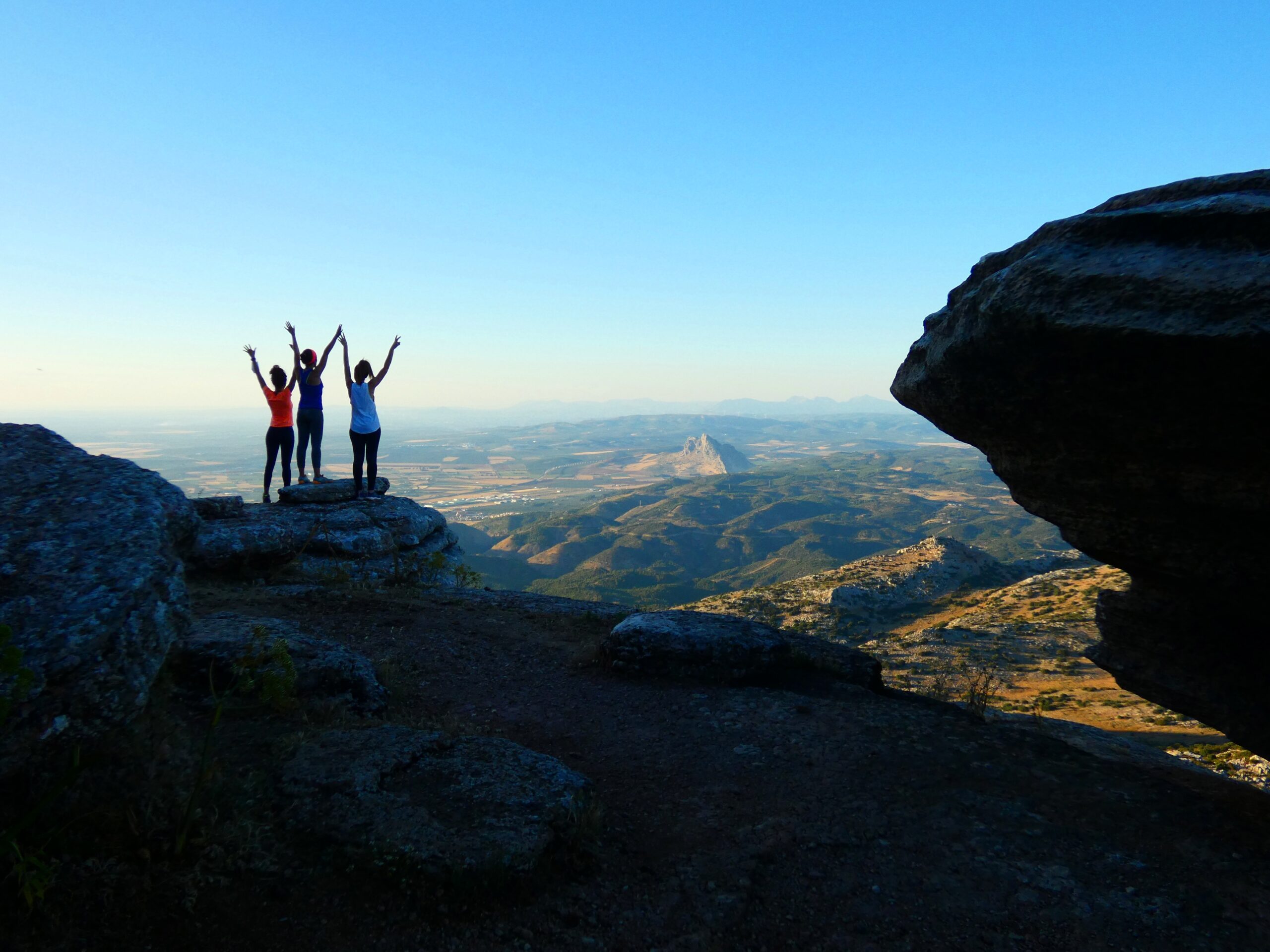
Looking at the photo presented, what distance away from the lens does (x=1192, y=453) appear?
7301 mm

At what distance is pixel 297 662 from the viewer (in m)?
9.14

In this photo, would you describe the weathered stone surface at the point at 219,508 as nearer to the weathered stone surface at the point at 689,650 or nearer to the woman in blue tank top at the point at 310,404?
the woman in blue tank top at the point at 310,404

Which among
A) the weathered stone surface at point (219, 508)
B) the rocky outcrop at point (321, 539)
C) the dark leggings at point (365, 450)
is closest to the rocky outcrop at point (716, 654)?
the rocky outcrop at point (321, 539)

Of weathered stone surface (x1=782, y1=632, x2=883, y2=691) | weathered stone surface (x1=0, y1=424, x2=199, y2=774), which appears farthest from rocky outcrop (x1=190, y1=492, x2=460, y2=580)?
weathered stone surface (x1=782, y1=632, x2=883, y2=691)

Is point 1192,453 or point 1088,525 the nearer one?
point 1192,453

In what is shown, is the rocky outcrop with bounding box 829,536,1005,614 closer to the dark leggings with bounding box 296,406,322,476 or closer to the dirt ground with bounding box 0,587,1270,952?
the dark leggings with bounding box 296,406,322,476

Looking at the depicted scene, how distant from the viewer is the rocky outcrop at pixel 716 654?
11.9 meters

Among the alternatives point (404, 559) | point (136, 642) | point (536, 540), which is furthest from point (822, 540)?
point (136, 642)

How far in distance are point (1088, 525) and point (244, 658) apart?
10665 mm

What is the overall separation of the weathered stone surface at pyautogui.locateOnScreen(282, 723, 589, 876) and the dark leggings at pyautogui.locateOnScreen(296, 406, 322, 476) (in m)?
12.1

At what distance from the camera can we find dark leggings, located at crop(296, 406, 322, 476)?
1802cm

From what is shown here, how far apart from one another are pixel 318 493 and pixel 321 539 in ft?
6.52

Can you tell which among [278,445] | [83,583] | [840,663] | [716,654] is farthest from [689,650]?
[278,445]

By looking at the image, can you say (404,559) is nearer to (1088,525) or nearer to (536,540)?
(1088,525)
